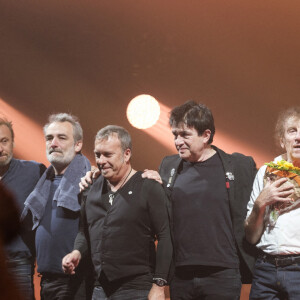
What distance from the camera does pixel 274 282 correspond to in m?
2.45

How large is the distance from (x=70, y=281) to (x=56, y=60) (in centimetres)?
255

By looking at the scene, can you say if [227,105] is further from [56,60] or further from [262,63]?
[56,60]

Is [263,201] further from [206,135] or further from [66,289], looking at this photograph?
[66,289]

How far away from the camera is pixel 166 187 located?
9.14 ft

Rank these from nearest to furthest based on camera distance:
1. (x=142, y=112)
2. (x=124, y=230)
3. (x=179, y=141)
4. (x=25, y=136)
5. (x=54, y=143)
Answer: (x=124, y=230)
(x=179, y=141)
(x=54, y=143)
(x=142, y=112)
(x=25, y=136)

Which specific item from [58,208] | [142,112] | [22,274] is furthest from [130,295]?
[142,112]

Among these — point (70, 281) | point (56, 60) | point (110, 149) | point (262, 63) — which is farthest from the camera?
point (56, 60)

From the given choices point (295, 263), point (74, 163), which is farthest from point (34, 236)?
point (295, 263)

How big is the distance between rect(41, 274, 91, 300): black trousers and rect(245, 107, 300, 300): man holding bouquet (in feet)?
3.44

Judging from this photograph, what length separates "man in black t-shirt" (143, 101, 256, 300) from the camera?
2566 mm

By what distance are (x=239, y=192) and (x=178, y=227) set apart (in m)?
0.41

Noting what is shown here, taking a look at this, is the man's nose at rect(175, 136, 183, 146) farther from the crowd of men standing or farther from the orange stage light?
the orange stage light

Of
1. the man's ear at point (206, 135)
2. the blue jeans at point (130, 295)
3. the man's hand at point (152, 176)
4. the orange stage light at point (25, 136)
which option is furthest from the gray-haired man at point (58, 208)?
the orange stage light at point (25, 136)

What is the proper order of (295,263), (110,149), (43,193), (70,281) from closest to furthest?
(295,263)
(110,149)
(70,281)
(43,193)
